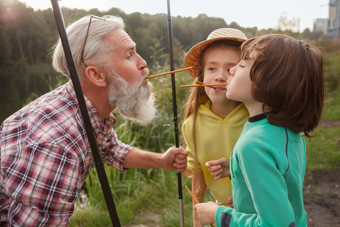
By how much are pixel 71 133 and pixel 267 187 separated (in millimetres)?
1067

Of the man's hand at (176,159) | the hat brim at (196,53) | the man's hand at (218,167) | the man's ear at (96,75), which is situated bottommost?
the man's hand at (176,159)

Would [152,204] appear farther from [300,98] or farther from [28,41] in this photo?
[28,41]

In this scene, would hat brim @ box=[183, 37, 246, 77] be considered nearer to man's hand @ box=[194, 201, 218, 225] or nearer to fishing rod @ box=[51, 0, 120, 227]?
fishing rod @ box=[51, 0, 120, 227]

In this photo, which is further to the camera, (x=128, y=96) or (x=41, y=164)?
(x=128, y=96)

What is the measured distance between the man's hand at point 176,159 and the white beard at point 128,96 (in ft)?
1.20

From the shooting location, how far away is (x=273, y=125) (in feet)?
3.93

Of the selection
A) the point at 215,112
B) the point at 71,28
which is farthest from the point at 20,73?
the point at 215,112

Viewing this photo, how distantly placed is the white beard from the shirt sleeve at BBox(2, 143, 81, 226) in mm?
599

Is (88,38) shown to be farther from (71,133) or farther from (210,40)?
(210,40)

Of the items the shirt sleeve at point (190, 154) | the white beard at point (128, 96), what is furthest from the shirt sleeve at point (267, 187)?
Result: the white beard at point (128, 96)

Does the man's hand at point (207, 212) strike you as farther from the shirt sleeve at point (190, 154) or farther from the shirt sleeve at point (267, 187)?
the shirt sleeve at point (190, 154)

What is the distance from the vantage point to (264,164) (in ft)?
3.62

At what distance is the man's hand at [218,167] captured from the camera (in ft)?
5.42

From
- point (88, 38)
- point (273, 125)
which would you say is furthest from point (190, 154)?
point (88, 38)
